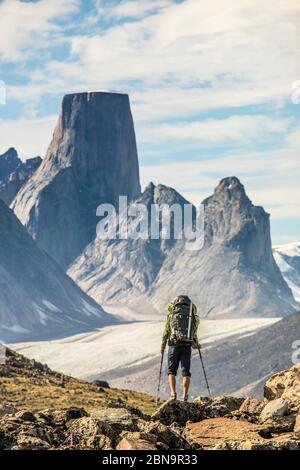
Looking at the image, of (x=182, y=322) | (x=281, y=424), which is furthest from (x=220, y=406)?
(x=281, y=424)

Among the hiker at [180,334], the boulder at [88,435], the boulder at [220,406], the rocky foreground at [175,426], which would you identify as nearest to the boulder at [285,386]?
the rocky foreground at [175,426]

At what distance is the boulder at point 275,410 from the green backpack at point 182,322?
112 inches

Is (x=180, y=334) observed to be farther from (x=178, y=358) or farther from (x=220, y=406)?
(x=220, y=406)

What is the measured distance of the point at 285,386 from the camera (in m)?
25.8

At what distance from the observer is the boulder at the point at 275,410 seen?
22953 millimetres

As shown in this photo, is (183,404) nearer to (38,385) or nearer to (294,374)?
(294,374)

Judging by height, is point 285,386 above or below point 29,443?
above

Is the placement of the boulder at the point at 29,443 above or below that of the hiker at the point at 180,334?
below

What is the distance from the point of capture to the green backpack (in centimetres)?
2530

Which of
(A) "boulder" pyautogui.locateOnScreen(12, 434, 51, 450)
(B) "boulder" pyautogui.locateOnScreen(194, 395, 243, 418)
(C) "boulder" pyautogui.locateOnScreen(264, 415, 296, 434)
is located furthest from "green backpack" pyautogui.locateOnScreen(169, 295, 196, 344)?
(A) "boulder" pyautogui.locateOnScreen(12, 434, 51, 450)

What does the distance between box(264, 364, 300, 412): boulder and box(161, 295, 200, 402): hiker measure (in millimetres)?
2304

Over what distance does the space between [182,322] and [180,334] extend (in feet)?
1.01

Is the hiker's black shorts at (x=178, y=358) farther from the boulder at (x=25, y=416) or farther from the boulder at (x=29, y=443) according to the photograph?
the boulder at (x=29, y=443)
